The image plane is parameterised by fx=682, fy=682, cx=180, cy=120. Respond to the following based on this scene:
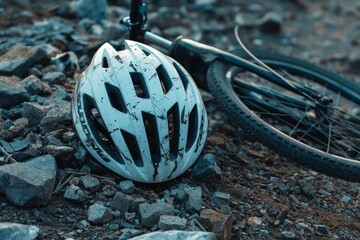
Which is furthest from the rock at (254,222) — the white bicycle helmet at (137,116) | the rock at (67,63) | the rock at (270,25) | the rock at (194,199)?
the rock at (270,25)

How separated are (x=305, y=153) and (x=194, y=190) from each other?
2.67 feet

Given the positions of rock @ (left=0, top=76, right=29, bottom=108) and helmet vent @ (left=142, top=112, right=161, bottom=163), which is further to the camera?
rock @ (left=0, top=76, right=29, bottom=108)

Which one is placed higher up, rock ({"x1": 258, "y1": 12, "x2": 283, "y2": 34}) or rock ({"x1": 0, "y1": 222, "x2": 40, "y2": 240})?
rock ({"x1": 0, "y1": 222, "x2": 40, "y2": 240})

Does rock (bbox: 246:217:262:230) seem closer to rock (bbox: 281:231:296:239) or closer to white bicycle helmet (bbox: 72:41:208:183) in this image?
rock (bbox: 281:231:296:239)

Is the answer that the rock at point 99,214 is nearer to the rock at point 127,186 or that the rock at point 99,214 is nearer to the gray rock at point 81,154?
the rock at point 127,186

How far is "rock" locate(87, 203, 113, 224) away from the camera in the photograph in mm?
3598

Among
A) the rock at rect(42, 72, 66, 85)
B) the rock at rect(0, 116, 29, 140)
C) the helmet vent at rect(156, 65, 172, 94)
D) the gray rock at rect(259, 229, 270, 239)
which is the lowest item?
the gray rock at rect(259, 229, 270, 239)

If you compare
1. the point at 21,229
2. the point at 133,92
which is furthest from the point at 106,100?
the point at 21,229

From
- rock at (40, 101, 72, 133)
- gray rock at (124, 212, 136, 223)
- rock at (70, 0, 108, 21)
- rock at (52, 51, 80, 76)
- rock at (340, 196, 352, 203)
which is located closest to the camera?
gray rock at (124, 212, 136, 223)

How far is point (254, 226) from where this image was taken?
390 cm

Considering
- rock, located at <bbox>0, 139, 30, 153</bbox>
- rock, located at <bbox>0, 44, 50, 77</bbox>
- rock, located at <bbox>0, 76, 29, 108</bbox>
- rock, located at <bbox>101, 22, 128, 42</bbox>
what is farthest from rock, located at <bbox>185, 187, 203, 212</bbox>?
rock, located at <bbox>101, 22, 128, 42</bbox>

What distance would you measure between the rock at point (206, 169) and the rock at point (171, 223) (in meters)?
0.62

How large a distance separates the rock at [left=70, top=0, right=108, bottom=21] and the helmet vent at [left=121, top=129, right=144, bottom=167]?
322 cm

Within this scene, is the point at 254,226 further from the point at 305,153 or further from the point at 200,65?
the point at 200,65
